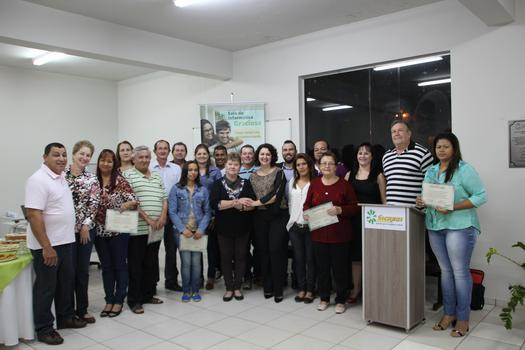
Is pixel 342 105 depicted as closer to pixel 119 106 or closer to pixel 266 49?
pixel 266 49

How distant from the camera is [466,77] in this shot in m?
4.38

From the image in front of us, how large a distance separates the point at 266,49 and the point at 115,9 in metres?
2.28

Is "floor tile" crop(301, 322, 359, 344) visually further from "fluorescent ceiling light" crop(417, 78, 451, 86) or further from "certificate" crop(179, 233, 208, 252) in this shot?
"fluorescent ceiling light" crop(417, 78, 451, 86)

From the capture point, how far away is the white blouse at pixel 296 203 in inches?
163

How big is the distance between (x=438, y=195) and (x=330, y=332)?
145 centimetres

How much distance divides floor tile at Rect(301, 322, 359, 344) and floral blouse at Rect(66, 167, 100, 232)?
2119mm

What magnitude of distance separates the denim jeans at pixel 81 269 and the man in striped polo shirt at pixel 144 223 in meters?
0.40

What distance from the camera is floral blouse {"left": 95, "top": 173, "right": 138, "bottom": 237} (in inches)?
148

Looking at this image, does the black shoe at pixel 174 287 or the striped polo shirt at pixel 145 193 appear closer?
the striped polo shirt at pixel 145 193

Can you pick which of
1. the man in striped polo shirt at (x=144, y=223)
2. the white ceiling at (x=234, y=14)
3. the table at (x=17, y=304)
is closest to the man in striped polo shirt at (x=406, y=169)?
the white ceiling at (x=234, y=14)

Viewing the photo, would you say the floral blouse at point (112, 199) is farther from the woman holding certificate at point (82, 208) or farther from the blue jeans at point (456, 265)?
the blue jeans at point (456, 265)

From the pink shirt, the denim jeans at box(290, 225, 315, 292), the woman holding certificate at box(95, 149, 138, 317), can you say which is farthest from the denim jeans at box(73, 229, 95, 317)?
the denim jeans at box(290, 225, 315, 292)

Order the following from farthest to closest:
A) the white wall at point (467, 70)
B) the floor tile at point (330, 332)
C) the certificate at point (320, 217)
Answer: the white wall at point (467, 70)
the certificate at point (320, 217)
the floor tile at point (330, 332)

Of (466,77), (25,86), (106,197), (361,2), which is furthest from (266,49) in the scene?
(25,86)
